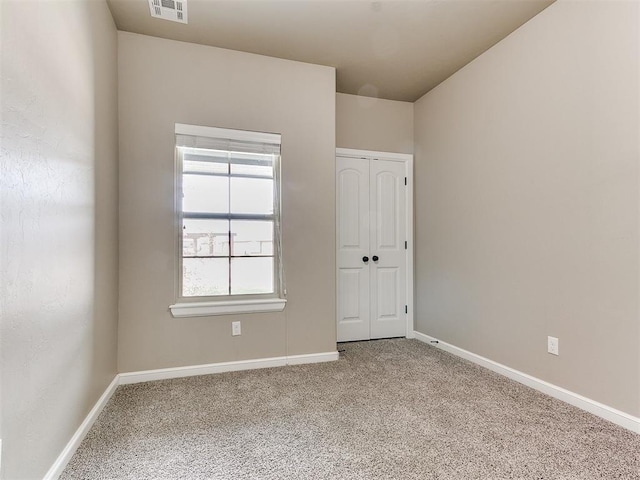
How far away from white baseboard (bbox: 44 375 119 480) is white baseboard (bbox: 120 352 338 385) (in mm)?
231

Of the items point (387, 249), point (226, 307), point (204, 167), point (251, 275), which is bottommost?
point (226, 307)

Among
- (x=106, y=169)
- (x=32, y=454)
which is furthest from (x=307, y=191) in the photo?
(x=32, y=454)

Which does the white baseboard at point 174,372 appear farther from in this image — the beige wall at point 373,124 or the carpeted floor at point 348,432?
the beige wall at point 373,124

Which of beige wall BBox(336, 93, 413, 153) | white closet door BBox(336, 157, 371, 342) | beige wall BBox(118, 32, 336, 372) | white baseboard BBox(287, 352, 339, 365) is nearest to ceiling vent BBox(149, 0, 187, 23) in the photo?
beige wall BBox(118, 32, 336, 372)

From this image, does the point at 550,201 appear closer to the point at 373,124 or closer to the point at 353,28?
the point at 353,28

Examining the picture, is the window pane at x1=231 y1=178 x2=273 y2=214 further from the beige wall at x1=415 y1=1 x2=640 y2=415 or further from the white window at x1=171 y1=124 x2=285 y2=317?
the beige wall at x1=415 y1=1 x2=640 y2=415

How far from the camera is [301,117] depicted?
3115mm

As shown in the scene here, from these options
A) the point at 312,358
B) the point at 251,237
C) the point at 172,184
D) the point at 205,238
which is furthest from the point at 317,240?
the point at 172,184

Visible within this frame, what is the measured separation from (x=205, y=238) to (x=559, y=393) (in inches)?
114

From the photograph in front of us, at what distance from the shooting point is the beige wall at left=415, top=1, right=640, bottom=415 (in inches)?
78.0

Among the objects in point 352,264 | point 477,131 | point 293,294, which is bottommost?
point 293,294

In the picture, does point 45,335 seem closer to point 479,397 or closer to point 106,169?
point 106,169

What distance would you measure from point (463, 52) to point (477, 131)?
27.3 inches

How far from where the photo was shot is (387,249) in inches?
153
